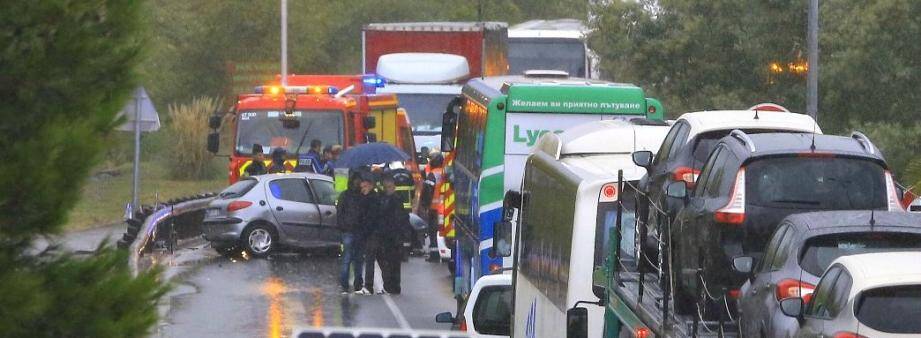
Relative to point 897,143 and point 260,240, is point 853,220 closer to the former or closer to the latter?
point 897,143

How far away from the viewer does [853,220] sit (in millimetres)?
7953

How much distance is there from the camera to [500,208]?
18.0 metres

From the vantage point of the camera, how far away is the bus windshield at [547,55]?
42.8 m

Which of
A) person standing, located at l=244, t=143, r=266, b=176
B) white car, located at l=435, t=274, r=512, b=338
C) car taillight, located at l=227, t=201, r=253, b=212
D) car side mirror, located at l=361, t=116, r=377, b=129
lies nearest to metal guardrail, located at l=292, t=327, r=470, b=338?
white car, located at l=435, t=274, r=512, b=338

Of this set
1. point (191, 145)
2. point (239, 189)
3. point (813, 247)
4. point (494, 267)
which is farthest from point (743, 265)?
point (191, 145)

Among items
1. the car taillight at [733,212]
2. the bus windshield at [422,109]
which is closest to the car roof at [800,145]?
the car taillight at [733,212]

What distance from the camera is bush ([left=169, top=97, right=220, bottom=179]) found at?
46.3 metres

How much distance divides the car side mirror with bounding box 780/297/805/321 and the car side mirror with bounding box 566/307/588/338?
3.85m

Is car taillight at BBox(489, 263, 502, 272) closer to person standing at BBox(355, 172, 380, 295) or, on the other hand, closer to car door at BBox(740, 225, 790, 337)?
person standing at BBox(355, 172, 380, 295)

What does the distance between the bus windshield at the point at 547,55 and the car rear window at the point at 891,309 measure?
3600 cm

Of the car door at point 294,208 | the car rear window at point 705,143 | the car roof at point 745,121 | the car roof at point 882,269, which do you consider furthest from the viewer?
the car door at point 294,208

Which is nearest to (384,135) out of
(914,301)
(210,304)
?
(210,304)

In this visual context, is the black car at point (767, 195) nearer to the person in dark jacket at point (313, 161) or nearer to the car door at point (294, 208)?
the car door at point (294, 208)

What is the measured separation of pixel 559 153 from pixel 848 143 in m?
4.22
